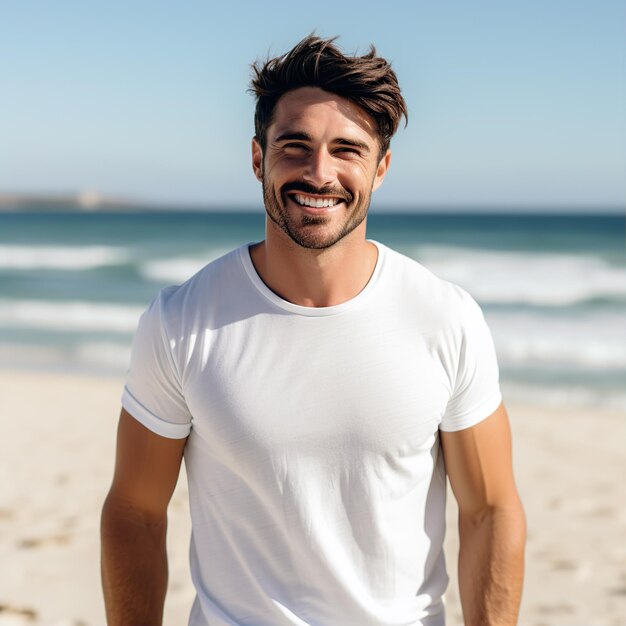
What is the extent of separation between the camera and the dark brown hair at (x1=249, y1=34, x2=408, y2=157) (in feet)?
7.20

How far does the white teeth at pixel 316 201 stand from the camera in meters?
2.22

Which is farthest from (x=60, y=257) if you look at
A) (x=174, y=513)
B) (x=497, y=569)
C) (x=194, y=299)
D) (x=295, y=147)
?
(x=497, y=569)

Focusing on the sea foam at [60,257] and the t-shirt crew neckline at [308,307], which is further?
the sea foam at [60,257]

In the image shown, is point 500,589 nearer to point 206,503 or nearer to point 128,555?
point 206,503

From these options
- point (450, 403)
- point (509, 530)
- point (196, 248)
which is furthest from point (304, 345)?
point (196, 248)

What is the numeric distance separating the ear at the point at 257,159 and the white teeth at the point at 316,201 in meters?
0.23

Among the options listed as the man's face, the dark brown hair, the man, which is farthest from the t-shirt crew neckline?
the dark brown hair

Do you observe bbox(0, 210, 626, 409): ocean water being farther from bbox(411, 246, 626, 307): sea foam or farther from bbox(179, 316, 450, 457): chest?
bbox(179, 316, 450, 457): chest

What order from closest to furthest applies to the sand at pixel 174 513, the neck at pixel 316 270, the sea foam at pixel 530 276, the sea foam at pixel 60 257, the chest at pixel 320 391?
the chest at pixel 320 391 → the neck at pixel 316 270 → the sand at pixel 174 513 → the sea foam at pixel 530 276 → the sea foam at pixel 60 257

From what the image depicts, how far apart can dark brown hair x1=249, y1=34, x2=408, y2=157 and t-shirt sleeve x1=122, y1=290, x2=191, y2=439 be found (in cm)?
64

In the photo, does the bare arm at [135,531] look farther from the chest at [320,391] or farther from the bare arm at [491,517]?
the bare arm at [491,517]

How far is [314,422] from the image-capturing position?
7.18 feet

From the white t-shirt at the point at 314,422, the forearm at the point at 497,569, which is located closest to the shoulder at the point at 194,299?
the white t-shirt at the point at 314,422

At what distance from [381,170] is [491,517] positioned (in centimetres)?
100
